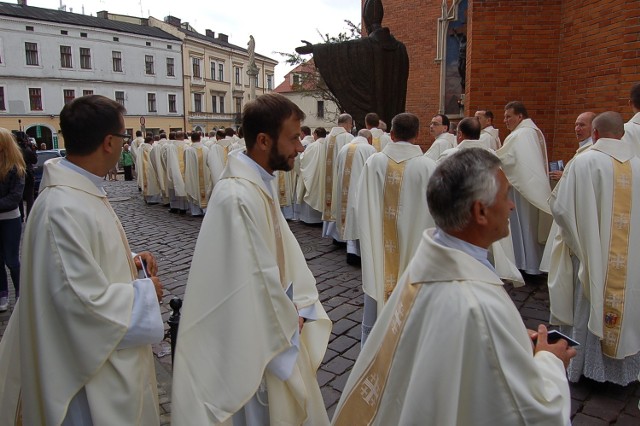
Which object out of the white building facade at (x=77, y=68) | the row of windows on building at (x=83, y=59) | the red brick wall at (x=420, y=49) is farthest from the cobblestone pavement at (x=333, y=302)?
the row of windows on building at (x=83, y=59)

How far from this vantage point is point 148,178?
1364 cm

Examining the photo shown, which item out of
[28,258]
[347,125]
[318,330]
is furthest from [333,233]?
[28,258]

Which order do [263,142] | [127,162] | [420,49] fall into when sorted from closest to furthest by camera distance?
[263,142], [420,49], [127,162]

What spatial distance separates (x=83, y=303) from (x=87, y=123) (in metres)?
0.78

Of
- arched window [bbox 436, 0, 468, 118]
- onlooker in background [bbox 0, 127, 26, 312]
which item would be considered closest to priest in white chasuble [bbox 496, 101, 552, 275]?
onlooker in background [bbox 0, 127, 26, 312]

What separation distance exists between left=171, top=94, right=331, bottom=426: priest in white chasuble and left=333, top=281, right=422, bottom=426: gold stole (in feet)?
1.33

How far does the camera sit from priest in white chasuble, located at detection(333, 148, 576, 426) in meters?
1.53

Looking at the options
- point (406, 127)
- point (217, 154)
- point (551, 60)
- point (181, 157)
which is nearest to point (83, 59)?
point (181, 157)

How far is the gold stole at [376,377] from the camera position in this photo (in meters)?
1.71

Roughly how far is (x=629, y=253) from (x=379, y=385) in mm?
2778

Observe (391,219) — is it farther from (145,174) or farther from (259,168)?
(145,174)

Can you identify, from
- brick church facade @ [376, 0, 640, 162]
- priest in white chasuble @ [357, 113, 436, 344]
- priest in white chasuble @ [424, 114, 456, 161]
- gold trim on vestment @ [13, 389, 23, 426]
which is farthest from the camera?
priest in white chasuble @ [424, 114, 456, 161]

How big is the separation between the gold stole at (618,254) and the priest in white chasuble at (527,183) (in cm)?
208

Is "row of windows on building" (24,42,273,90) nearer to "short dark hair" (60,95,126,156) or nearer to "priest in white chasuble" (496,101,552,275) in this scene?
"priest in white chasuble" (496,101,552,275)
